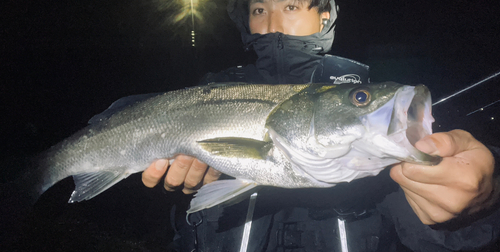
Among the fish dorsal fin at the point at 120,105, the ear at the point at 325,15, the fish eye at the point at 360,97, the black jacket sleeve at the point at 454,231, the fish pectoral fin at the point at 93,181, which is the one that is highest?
the ear at the point at 325,15

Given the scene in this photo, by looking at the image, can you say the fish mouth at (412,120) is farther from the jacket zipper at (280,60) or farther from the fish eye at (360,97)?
the jacket zipper at (280,60)

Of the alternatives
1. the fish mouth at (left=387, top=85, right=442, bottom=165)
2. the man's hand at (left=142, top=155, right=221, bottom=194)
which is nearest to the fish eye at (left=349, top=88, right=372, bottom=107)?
the fish mouth at (left=387, top=85, right=442, bottom=165)

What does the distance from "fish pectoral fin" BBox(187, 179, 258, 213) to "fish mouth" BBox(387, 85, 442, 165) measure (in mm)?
779

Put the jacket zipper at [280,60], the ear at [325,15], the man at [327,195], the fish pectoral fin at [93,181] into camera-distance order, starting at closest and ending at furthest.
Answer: the man at [327,195] → the fish pectoral fin at [93,181] → the jacket zipper at [280,60] → the ear at [325,15]

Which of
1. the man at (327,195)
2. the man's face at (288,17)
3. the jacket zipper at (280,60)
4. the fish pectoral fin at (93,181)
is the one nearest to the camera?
the man at (327,195)

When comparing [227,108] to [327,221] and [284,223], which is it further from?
[327,221]

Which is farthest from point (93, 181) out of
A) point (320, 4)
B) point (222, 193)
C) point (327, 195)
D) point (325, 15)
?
point (325, 15)

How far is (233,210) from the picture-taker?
1687 millimetres

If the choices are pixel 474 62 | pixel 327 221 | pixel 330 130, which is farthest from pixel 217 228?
pixel 474 62

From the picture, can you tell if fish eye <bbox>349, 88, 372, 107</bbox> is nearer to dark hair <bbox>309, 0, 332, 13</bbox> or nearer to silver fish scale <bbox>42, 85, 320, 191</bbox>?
silver fish scale <bbox>42, 85, 320, 191</bbox>

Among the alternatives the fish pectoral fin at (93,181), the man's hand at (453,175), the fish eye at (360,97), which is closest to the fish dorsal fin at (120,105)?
the fish pectoral fin at (93,181)

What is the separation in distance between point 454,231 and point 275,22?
226 cm

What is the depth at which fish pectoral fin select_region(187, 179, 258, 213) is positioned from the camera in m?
1.14

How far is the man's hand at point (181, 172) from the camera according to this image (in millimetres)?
1480
